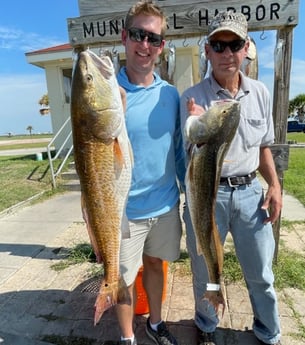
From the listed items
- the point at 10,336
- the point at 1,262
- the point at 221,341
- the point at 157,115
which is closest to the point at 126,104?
the point at 157,115

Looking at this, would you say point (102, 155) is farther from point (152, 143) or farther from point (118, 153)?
point (152, 143)

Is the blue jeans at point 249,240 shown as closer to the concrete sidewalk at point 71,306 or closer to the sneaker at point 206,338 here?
the sneaker at point 206,338

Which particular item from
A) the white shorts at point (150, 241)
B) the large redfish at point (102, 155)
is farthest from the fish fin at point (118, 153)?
the white shorts at point (150, 241)

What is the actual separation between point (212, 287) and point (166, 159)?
92cm

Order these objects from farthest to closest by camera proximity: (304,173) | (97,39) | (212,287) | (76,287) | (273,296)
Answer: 1. (304,173)
2. (76,287)
3. (97,39)
4. (273,296)
5. (212,287)

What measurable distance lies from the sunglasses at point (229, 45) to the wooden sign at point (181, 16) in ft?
3.83

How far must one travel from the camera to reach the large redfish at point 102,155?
5.31 feet

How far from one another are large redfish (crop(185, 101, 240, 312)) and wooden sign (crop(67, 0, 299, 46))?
172 cm

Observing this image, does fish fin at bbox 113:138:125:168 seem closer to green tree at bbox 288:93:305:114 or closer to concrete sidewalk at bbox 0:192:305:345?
concrete sidewalk at bbox 0:192:305:345

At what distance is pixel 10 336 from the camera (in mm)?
2836

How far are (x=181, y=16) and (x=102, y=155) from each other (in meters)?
2.09

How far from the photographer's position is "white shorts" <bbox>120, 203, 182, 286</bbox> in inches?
88.0

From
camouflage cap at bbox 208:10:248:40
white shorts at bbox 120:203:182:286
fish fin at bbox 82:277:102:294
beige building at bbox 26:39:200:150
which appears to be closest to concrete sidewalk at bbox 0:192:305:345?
fish fin at bbox 82:277:102:294

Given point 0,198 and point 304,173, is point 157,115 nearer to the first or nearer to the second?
point 0,198
